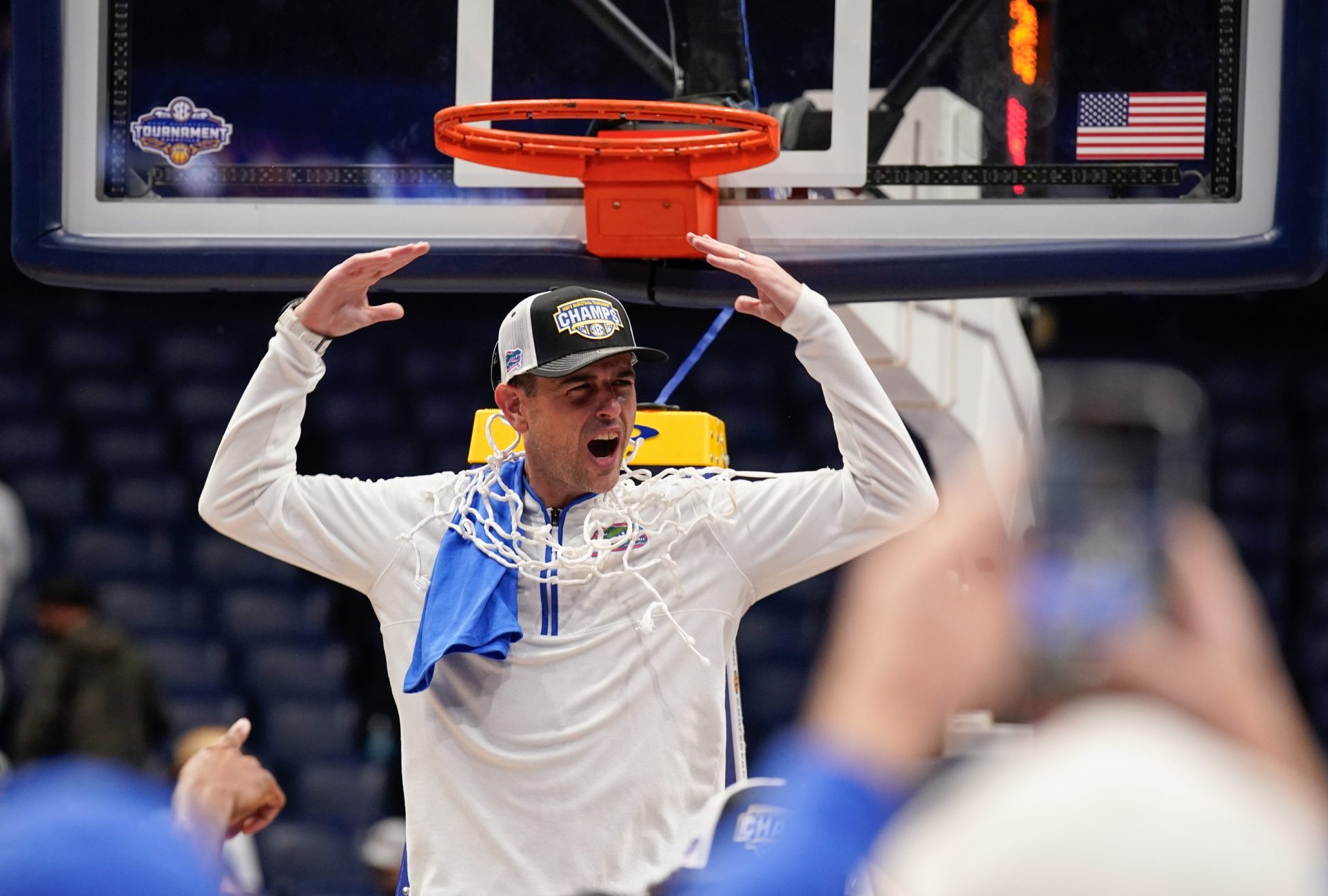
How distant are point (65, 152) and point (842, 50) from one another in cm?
166

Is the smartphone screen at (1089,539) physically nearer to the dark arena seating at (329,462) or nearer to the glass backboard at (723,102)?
the glass backboard at (723,102)

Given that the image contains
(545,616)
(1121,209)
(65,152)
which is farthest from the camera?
(65,152)

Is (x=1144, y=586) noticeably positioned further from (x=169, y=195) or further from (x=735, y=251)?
(x=169, y=195)

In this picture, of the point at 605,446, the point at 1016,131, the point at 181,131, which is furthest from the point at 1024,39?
the point at 181,131

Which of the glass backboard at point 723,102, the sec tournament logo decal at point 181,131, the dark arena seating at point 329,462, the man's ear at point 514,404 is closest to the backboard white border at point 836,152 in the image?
the glass backboard at point 723,102

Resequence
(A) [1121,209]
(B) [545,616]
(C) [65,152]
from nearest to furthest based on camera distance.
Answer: (B) [545,616] < (A) [1121,209] < (C) [65,152]

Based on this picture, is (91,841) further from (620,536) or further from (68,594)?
(68,594)

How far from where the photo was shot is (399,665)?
3066 mm

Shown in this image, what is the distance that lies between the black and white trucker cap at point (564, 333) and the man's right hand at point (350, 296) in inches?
8.5

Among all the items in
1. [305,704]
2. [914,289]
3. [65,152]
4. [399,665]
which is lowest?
[305,704]

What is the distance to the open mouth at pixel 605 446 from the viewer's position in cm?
305

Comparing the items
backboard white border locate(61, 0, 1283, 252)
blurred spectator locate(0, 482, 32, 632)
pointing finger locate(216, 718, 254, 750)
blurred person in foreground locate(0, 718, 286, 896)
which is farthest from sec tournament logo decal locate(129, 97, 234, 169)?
blurred spectator locate(0, 482, 32, 632)

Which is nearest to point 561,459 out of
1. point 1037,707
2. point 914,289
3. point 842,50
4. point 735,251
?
point 735,251

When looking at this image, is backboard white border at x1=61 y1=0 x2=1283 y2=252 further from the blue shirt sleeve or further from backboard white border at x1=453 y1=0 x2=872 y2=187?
the blue shirt sleeve
